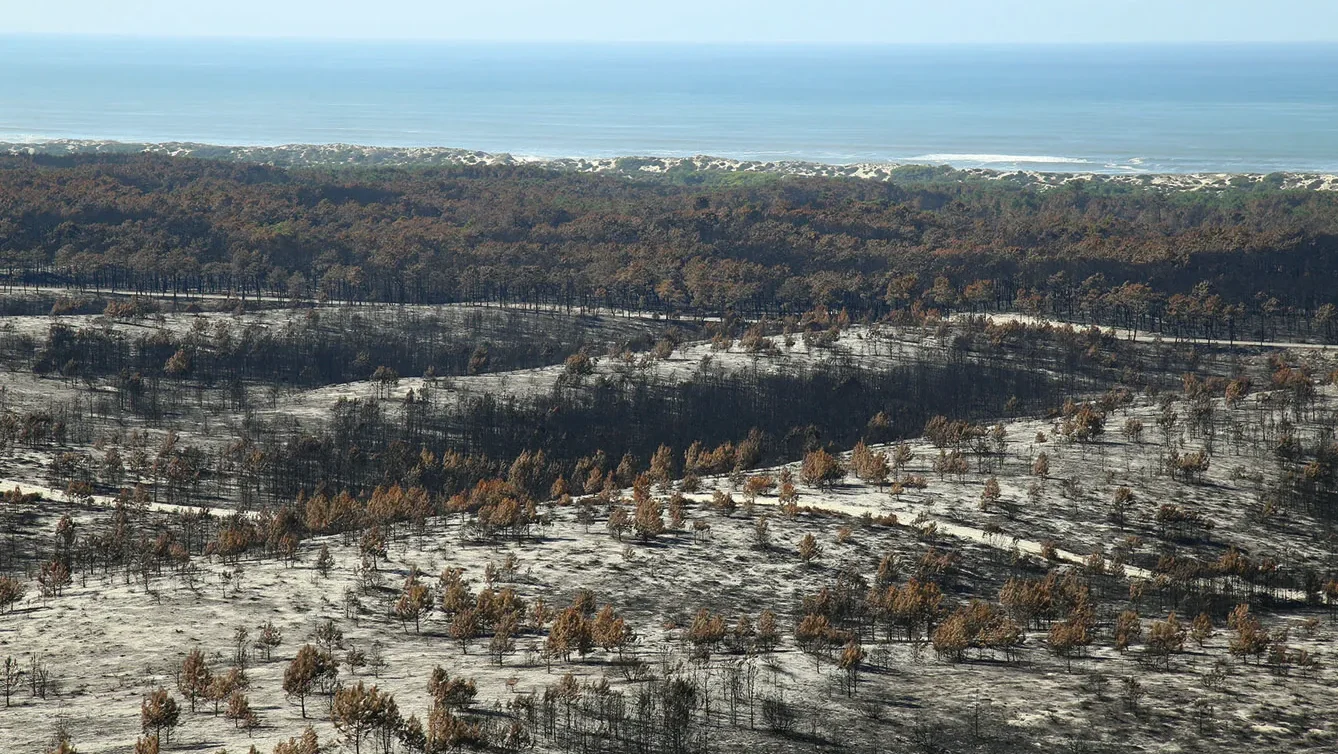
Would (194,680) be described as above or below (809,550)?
above

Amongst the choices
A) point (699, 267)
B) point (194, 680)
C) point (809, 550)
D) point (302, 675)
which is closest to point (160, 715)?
point (194, 680)

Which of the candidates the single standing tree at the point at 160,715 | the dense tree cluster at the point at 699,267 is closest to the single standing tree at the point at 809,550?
the single standing tree at the point at 160,715

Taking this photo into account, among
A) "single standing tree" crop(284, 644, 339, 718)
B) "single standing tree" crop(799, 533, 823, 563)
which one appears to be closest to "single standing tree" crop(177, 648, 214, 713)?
"single standing tree" crop(284, 644, 339, 718)

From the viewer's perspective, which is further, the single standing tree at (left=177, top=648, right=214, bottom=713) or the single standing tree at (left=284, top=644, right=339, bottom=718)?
the single standing tree at (left=284, top=644, right=339, bottom=718)

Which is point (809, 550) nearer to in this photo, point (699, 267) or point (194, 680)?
point (194, 680)

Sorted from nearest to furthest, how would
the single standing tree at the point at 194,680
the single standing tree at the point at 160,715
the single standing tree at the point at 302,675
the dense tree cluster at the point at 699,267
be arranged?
the single standing tree at the point at 160,715
the single standing tree at the point at 194,680
the single standing tree at the point at 302,675
the dense tree cluster at the point at 699,267

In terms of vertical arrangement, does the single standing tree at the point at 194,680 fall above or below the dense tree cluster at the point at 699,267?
below

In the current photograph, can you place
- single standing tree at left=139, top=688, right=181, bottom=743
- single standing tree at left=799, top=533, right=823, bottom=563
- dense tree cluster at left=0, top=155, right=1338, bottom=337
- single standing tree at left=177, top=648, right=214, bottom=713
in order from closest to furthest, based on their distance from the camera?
single standing tree at left=139, top=688, right=181, bottom=743 → single standing tree at left=177, top=648, right=214, bottom=713 → single standing tree at left=799, top=533, right=823, bottom=563 → dense tree cluster at left=0, top=155, right=1338, bottom=337

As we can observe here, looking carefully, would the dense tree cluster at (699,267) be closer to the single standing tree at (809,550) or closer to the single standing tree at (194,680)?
the single standing tree at (809,550)

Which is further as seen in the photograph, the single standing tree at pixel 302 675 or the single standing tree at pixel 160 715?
the single standing tree at pixel 302 675

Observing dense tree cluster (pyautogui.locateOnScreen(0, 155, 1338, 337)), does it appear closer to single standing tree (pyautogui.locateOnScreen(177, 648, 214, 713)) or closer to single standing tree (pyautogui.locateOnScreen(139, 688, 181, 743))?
single standing tree (pyautogui.locateOnScreen(177, 648, 214, 713))

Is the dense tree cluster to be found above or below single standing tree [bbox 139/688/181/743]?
above

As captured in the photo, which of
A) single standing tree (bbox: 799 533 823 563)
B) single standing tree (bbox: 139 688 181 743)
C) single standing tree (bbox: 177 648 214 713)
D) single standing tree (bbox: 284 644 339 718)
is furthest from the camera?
single standing tree (bbox: 799 533 823 563)

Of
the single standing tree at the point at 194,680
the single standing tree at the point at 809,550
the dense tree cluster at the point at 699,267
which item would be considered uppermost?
the dense tree cluster at the point at 699,267
